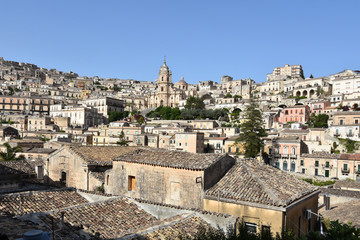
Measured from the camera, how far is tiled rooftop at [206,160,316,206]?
1146cm

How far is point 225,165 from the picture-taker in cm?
1418

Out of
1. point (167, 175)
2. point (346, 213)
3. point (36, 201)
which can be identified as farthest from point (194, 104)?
point (36, 201)

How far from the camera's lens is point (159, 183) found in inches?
572

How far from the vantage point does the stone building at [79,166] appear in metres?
18.9

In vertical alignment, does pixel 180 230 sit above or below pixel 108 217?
above

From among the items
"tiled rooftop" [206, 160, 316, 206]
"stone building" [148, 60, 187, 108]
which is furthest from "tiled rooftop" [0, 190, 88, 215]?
Answer: "stone building" [148, 60, 187, 108]

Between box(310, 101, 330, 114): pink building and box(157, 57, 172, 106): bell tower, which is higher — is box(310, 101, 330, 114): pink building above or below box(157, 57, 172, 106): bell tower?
below

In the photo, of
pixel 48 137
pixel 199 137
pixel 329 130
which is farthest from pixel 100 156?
pixel 48 137

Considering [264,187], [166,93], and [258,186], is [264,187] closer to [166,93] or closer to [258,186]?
[258,186]

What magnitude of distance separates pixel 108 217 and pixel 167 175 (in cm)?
363

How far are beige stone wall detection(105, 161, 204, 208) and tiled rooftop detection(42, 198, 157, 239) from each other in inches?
68.7

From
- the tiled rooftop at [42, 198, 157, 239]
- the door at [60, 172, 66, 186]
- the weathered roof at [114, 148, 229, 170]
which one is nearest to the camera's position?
the tiled rooftop at [42, 198, 157, 239]

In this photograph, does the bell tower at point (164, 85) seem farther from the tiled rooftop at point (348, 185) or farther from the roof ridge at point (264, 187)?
the roof ridge at point (264, 187)

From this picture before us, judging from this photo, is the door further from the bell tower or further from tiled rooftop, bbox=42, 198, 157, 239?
the bell tower
